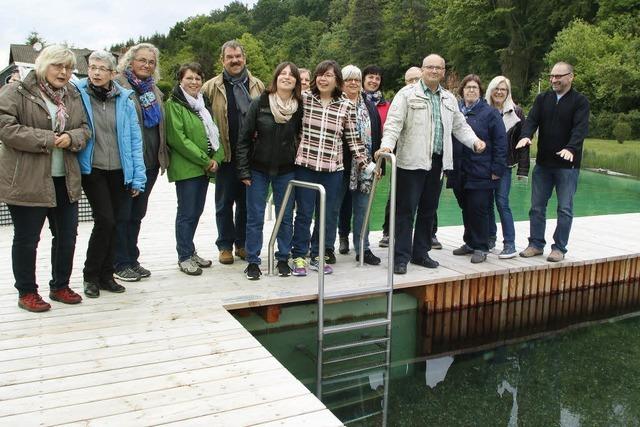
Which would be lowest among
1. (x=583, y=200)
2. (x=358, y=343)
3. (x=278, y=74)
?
(x=583, y=200)

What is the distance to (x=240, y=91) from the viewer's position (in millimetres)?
4230

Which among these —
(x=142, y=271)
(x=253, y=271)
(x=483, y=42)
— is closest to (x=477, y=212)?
(x=253, y=271)

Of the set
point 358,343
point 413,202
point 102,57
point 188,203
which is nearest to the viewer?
point 102,57

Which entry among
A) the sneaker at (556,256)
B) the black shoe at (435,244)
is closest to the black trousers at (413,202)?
the black shoe at (435,244)

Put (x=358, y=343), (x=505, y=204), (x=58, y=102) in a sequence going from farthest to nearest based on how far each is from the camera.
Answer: (x=505, y=204)
(x=358, y=343)
(x=58, y=102)

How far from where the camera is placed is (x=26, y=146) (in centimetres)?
303

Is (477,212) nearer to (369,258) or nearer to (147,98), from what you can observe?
(369,258)

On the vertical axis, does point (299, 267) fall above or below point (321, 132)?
below

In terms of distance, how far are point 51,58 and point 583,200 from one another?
36.6 feet

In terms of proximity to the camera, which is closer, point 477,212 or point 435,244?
point 477,212

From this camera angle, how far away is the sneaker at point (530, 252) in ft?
16.9

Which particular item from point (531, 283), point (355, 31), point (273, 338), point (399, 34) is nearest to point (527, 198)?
point (531, 283)

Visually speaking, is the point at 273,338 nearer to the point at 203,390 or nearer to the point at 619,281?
the point at 203,390

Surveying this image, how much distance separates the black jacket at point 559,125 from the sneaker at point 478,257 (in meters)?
0.89
